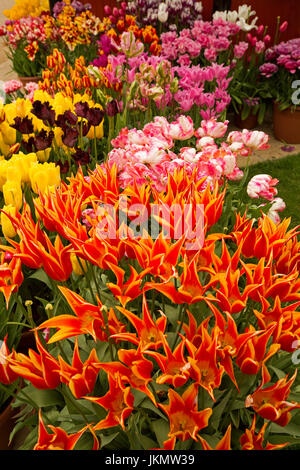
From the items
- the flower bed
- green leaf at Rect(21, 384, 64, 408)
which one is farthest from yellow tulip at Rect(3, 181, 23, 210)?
green leaf at Rect(21, 384, 64, 408)

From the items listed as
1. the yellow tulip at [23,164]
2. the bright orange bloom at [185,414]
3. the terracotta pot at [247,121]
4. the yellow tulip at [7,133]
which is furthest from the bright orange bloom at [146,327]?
the terracotta pot at [247,121]

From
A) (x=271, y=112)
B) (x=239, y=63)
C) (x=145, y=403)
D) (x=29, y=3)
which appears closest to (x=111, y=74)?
(x=145, y=403)

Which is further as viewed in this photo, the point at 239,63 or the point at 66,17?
the point at 239,63

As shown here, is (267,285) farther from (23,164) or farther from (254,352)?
(23,164)

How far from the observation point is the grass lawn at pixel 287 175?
346 cm

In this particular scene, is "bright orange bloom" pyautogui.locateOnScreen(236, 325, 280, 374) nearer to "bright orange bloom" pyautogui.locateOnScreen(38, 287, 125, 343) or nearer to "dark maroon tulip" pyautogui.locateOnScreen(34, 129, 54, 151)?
"bright orange bloom" pyautogui.locateOnScreen(38, 287, 125, 343)

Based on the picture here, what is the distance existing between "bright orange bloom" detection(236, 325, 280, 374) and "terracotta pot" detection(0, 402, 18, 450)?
0.89 m

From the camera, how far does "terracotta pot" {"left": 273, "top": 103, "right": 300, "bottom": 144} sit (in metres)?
4.55

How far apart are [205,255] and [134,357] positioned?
11.6 inches

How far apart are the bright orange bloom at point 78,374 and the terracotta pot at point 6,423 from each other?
0.70 m

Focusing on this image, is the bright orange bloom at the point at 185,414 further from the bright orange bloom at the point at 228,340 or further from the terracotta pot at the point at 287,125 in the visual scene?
the terracotta pot at the point at 287,125

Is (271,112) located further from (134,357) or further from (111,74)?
(134,357)

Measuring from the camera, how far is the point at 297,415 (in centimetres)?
107

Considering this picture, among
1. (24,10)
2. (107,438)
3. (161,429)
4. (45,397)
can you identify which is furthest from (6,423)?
(24,10)
